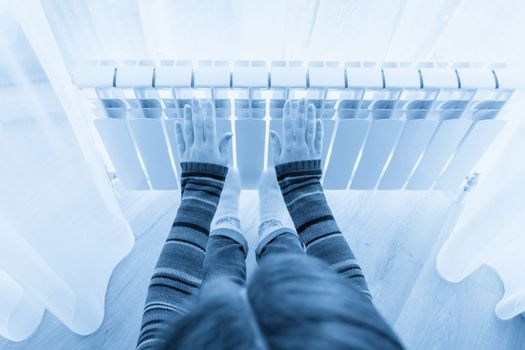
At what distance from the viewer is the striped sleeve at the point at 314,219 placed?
0.66 meters

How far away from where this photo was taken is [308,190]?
767 millimetres

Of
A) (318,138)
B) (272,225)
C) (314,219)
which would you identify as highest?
(318,138)

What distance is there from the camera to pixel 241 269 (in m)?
0.75

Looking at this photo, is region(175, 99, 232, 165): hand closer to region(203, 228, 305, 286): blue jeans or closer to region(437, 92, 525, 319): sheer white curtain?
region(203, 228, 305, 286): blue jeans

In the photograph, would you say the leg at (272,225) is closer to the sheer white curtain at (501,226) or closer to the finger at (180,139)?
the finger at (180,139)

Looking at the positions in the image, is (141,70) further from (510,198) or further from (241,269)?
(510,198)

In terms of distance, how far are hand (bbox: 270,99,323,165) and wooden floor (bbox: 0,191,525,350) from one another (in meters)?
0.31

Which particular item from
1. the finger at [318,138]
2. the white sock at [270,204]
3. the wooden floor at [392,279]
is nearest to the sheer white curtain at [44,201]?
the wooden floor at [392,279]

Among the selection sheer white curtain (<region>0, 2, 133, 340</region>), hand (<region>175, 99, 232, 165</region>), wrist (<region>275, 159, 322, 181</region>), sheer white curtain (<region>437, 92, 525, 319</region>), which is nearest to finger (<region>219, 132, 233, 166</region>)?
hand (<region>175, 99, 232, 165</region>)

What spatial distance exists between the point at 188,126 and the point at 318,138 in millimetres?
277

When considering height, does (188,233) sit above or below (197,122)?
below

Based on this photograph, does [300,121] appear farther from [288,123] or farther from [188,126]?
[188,126]

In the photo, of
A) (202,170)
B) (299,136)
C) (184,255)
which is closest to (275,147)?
(299,136)

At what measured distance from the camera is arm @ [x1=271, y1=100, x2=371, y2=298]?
2.19 feet
